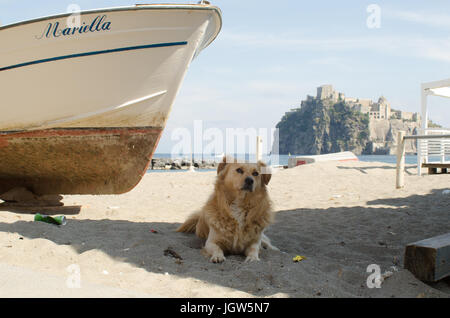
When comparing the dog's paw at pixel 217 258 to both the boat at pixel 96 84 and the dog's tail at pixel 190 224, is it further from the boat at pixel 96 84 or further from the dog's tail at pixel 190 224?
the boat at pixel 96 84

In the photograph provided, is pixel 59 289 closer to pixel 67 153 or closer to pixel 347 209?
pixel 67 153

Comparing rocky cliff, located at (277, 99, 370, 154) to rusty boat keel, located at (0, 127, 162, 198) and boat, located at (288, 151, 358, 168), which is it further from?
rusty boat keel, located at (0, 127, 162, 198)

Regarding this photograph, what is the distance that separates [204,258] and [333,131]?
94.2 metres

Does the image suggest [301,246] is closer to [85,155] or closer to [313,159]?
[85,155]

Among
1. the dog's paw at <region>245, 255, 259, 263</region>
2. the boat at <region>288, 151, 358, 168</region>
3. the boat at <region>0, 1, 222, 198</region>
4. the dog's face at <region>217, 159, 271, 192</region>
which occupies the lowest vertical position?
the dog's paw at <region>245, 255, 259, 263</region>

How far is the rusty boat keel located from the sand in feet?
1.63

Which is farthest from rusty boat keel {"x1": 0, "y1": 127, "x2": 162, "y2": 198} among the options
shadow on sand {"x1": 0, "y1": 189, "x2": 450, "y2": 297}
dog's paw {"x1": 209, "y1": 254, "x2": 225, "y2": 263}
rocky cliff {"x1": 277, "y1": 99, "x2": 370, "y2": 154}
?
rocky cliff {"x1": 277, "y1": 99, "x2": 370, "y2": 154}

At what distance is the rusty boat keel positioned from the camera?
5.02m

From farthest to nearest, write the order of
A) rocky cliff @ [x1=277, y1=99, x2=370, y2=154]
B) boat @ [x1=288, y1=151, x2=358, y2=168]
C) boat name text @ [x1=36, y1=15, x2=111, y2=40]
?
1. rocky cliff @ [x1=277, y1=99, x2=370, y2=154]
2. boat @ [x1=288, y1=151, x2=358, y2=168]
3. boat name text @ [x1=36, y1=15, x2=111, y2=40]

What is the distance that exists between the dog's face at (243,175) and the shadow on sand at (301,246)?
616mm

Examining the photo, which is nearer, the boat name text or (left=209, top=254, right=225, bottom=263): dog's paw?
(left=209, top=254, right=225, bottom=263): dog's paw

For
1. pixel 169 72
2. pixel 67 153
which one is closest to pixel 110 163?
pixel 67 153

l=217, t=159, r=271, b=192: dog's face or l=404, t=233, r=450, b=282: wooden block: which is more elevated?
l=217, t=159, r=271, b=192: dog's face

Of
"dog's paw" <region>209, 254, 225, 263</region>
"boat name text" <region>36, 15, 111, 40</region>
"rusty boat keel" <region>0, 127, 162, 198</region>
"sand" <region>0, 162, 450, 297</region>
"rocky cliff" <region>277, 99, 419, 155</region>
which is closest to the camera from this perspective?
"sand" <region>0, 162, 450, 297</region>
